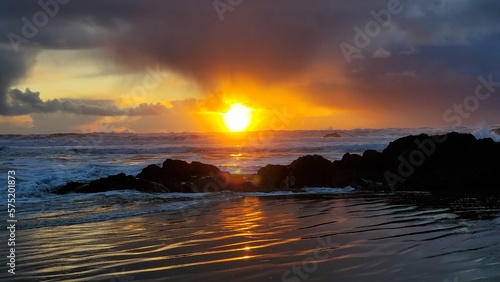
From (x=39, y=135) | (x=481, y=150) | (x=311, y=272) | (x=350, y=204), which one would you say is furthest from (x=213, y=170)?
(x=39, y=135)

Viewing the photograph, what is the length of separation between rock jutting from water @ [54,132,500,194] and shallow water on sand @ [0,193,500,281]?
4.72 metres

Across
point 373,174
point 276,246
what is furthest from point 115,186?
point 276,246

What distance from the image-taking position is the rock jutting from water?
17.0 metres

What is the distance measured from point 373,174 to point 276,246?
11617 mm

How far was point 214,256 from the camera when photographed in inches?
281

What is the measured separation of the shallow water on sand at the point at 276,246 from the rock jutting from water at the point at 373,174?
4719 mm

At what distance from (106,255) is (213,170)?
13.1 metres

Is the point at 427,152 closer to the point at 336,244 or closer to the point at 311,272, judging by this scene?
the point at 336,244

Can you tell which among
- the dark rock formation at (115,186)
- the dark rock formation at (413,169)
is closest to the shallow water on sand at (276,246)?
the dark rock formation at (413,169)

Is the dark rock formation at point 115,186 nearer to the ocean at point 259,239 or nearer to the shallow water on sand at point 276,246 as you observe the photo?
the ocean at point 259,239

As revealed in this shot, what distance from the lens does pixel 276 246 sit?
776cm

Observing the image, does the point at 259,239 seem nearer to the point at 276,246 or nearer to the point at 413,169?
the point at 276,246

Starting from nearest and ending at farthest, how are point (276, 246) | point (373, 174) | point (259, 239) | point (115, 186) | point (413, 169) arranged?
1. point (276, 246)
2. point (259, 239)
3. point (115, 186)
4. point (413, 169)
5. point (373, 174)

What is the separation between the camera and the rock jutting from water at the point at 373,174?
17.0m
